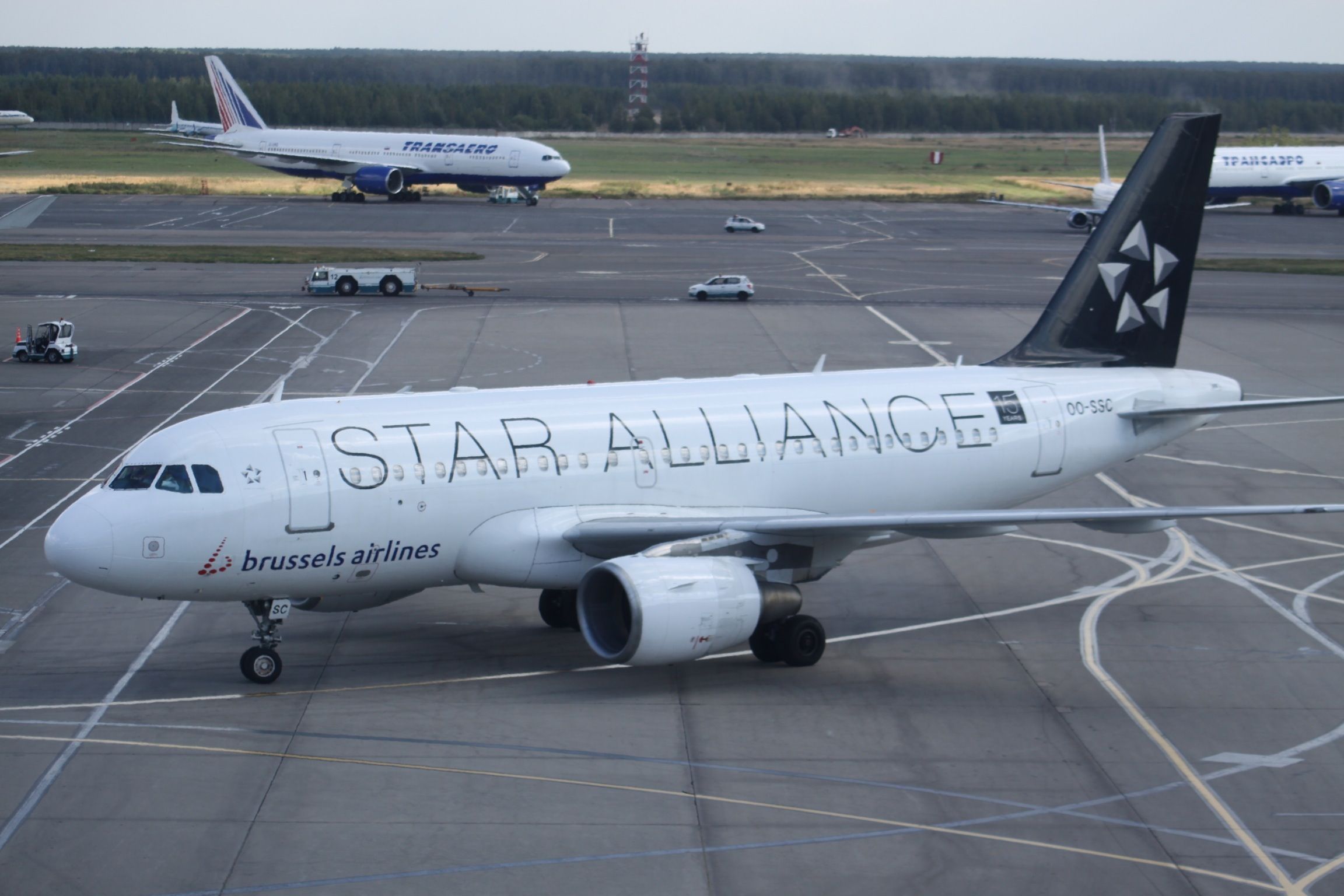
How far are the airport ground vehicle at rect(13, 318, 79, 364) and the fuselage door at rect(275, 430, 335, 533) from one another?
3383cm

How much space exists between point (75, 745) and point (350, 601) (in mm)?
5392

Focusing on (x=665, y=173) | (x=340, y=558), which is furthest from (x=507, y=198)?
(x=340, y=558)

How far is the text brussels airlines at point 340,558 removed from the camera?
2200 centimetres

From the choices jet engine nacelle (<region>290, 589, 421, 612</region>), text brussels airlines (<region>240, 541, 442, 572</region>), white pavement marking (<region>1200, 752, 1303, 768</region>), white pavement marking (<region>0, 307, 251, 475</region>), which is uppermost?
text brussels airlines (<region>240, 541, 442, 572</region>)

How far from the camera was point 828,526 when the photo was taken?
2320cm

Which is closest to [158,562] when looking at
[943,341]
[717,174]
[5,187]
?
[943,341]

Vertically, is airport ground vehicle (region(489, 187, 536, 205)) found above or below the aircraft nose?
below

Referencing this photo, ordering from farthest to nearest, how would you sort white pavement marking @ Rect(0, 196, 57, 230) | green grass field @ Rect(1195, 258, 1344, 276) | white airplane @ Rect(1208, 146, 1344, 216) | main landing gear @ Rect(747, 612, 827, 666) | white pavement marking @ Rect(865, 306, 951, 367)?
white airplane @ Rect(1208, 146, 1344, 216) → white pavement marking @ Rect(0, 196, 57, 230) → green grass field @ Rect(1195, 258, 1344, 276) → white pavement marking @ Rect(865, 306, 951, 367) → main landing gear @ Rect(747, 612, 827, 666)

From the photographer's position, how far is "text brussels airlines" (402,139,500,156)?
118562 millimetres

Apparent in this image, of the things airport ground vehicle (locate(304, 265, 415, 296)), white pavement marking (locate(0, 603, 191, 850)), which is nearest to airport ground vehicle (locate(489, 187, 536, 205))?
airport ground vehicle (locate(304, 265, 415, 296))

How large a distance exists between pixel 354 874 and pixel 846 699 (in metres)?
9.13

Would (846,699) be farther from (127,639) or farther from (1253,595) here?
(127,639)

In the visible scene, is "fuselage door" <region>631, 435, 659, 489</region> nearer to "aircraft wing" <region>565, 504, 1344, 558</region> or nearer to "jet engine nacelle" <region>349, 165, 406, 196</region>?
"aircraft wing" <region>565, 504, 1344, 558</region>

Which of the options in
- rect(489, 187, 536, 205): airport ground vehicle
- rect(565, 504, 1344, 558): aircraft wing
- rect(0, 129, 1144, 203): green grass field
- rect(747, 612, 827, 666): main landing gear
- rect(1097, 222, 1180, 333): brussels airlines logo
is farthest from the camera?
rect(0, 129, 1144, 203): green grass field
